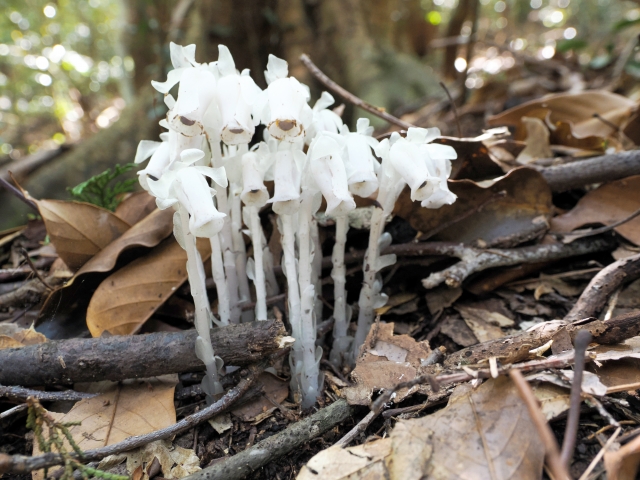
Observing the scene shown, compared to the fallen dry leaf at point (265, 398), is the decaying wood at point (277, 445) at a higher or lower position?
higher

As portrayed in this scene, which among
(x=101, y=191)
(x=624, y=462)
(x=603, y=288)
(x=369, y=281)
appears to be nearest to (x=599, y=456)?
(x=624, y=462)

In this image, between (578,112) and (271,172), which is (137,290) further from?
(578,112)

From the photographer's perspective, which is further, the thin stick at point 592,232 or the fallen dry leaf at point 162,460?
the thin stick at point 592,232

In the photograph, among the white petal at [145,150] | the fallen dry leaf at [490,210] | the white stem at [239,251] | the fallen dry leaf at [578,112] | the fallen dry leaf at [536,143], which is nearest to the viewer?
the white petal at [145,150]

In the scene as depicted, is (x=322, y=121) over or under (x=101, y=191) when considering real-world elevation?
over

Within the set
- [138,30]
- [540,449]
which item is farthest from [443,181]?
[138,30]

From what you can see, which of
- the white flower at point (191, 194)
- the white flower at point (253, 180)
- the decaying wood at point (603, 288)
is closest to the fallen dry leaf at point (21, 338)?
the white flower at point (191, 194)

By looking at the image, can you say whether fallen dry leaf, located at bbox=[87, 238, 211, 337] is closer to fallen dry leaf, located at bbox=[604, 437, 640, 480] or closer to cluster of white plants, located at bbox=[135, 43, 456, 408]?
cluster of white plants, located at bbox=[135, 43, 456, 408]

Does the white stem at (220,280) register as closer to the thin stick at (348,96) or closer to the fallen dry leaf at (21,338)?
the fallen dry leaf at (21,338)
